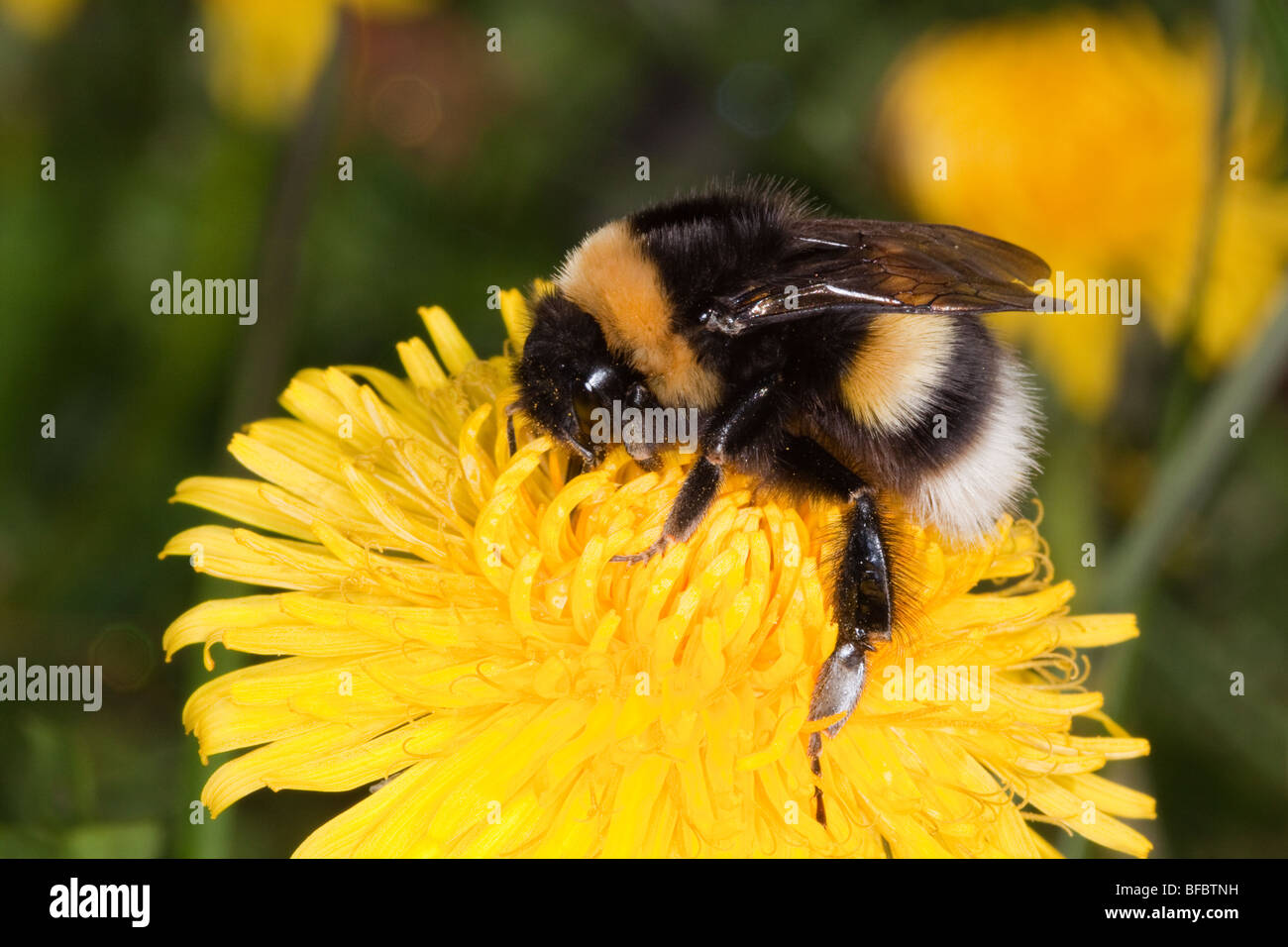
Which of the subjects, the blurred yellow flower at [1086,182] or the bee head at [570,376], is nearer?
the bee head at [570,376]

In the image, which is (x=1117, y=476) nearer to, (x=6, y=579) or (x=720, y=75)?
(x=720, y=75)

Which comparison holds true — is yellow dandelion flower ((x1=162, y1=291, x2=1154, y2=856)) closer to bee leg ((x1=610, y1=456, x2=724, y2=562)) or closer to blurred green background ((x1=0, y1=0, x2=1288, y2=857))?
bee leg ((x1=610, y1=456, x2=724, y2=562))

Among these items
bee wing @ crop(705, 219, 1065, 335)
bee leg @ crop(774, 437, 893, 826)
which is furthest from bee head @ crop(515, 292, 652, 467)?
bee leg @ crop(774, 437, 893, 826)

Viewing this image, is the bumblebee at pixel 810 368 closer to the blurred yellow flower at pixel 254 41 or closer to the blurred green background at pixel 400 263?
the blurred green background at pixel 400 263

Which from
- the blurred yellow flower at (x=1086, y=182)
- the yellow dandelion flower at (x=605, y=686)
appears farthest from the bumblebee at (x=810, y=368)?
the blurred yellow flower at (x=1086, y=182)
